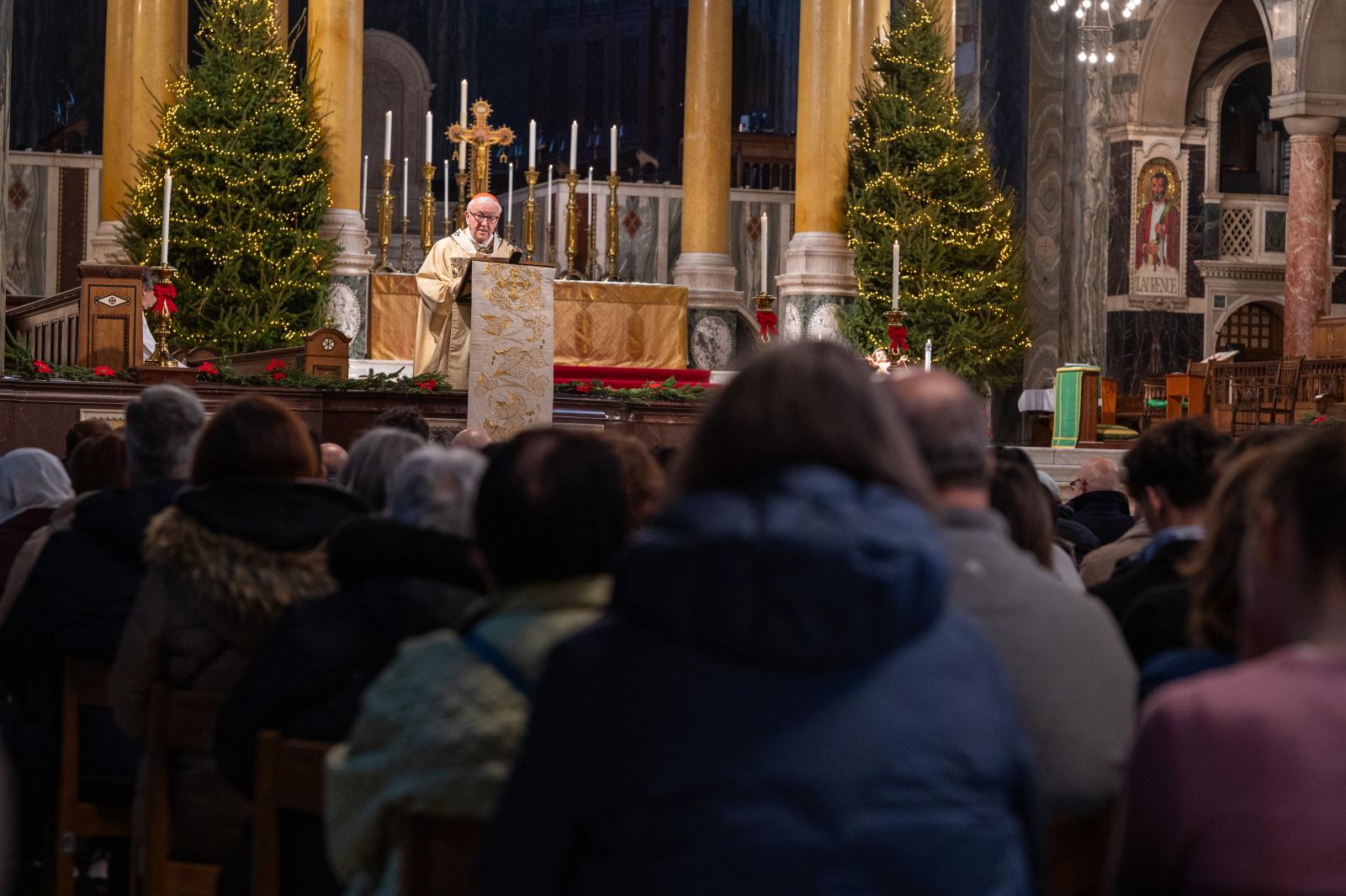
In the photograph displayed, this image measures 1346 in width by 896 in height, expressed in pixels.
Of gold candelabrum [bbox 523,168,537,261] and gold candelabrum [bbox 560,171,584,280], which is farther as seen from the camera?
gold candelabrum [bbox 560,171,584,280]

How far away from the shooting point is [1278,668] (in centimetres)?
177

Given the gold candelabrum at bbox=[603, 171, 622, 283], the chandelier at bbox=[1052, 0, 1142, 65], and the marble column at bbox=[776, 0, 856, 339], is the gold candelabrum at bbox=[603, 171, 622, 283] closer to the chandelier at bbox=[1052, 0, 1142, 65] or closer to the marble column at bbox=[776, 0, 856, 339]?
the marble column at bbox=[776, 0, 856, 339]

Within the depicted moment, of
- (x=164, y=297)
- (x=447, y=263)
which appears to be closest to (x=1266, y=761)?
(x=164, y=297)

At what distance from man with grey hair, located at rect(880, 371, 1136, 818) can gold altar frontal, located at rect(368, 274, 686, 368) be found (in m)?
13.8

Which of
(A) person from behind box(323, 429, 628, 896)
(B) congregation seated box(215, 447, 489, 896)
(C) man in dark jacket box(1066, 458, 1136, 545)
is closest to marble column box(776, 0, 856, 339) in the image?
(C) man in dark jacket box(1066, 458, 1136, 545)

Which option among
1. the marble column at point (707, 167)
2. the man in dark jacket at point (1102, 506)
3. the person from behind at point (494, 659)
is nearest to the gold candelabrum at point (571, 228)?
the marble column at point (707, 167)

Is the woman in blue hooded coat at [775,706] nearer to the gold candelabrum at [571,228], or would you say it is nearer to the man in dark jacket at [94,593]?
the man in dark jacket at [94,593]

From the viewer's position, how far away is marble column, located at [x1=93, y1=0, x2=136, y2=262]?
16219mm

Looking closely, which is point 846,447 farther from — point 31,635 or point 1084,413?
point 1084,413

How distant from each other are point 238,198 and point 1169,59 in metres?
11.8

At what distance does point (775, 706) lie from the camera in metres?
1.84

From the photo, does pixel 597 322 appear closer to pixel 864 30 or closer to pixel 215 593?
pixel 864 30

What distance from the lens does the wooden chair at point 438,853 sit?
2203mm

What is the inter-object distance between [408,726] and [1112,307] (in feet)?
63.4
